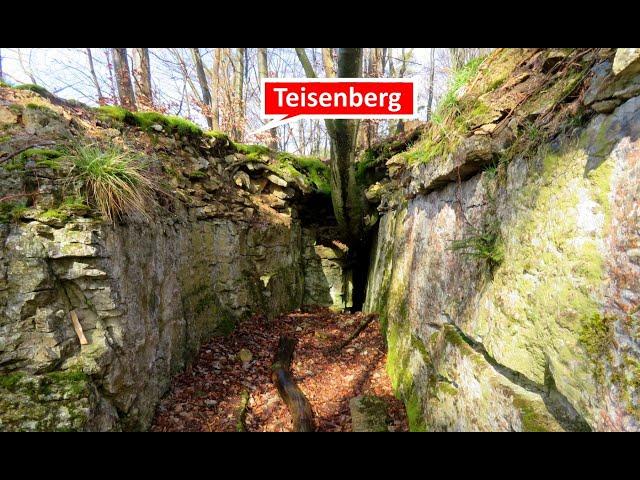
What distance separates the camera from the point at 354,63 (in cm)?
480

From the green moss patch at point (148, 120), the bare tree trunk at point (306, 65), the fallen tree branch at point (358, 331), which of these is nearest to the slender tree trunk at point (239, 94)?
the green moss patch at point (148, 120)

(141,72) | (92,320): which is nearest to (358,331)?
(92,320)

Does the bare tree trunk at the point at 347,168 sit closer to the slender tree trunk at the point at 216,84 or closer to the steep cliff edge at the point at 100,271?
the steep cliff edge at the point at 100,271

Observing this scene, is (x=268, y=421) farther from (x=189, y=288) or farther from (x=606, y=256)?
(x=606, y=256)

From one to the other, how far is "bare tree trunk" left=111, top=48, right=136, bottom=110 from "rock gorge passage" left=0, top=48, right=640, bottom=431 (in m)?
4.54

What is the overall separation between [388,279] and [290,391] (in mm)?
2922

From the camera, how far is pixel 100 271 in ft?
9.84

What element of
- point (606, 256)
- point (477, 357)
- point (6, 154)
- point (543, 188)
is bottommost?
point (477, 357)

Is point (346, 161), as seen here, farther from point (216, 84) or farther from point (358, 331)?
point (216, 84)

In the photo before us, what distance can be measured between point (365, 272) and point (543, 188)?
25.7 feet

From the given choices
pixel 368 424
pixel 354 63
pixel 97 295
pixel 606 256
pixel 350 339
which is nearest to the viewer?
pixel 606 256

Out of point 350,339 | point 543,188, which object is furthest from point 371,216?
point 543,188

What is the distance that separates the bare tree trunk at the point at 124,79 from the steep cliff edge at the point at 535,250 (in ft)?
31.4

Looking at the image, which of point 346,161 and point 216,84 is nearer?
point 346,161
